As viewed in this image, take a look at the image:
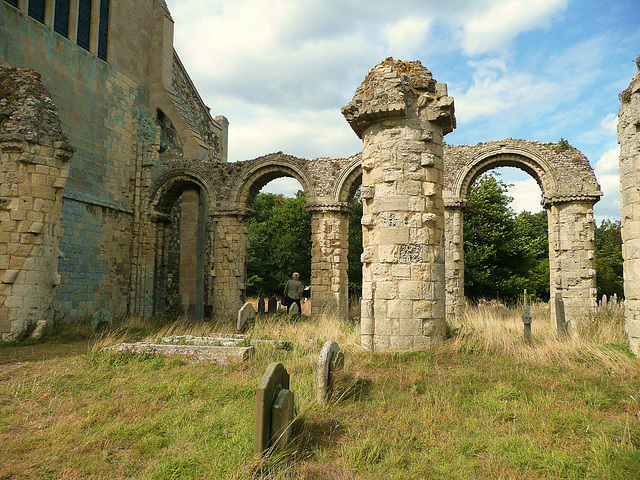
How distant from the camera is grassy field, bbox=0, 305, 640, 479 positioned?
340cm

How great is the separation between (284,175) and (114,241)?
18.8 ft

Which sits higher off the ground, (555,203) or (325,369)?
(555,203)

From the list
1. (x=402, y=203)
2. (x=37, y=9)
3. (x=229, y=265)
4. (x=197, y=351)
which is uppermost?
(x=37, y=9)

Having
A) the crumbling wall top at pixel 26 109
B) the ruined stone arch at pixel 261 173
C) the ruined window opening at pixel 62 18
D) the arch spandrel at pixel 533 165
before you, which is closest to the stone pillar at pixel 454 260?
the arch spandrel at pixel 533 165

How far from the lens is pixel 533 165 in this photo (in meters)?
12.6

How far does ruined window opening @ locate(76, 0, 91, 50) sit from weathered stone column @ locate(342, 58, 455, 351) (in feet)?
35.0

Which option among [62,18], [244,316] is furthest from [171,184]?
[244,316]

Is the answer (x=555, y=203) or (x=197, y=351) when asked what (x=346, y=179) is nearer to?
(x=555, y=203)

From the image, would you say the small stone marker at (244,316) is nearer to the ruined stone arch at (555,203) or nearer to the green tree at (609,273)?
the ruined stone arch at (555,203)

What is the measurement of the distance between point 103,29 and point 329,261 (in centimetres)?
1043

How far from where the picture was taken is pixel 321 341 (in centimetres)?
812

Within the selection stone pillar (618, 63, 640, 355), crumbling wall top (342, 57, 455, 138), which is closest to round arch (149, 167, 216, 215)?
crumbling wall top (342, 57, 455, 138)

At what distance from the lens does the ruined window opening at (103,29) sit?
14688 mm

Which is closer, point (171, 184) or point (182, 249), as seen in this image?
point (171, 184)
